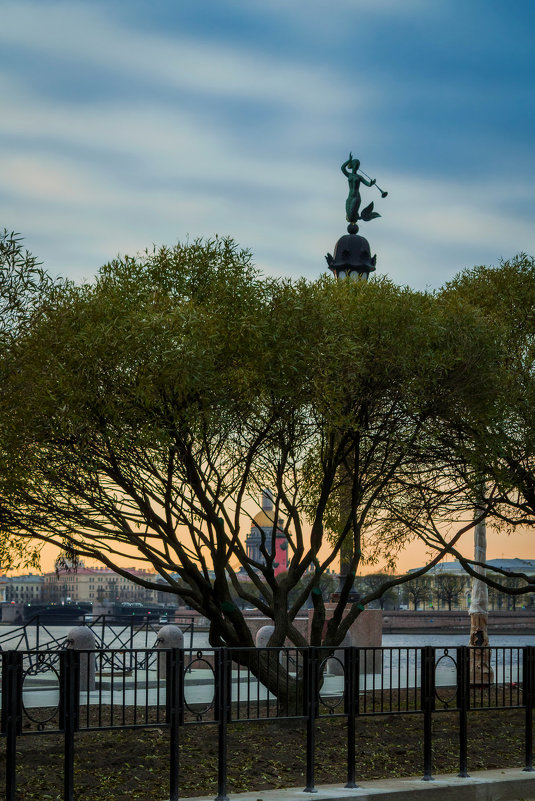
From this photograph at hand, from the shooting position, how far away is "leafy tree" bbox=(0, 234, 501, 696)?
47.6 ft

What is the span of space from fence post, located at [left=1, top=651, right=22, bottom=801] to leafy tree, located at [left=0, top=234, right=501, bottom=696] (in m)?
4.79

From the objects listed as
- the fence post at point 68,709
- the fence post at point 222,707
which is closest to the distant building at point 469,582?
the fence post at point 222,707

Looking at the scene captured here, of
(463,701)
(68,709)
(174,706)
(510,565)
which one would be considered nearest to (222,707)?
(174,706)

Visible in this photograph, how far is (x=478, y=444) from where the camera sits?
62.0 ft

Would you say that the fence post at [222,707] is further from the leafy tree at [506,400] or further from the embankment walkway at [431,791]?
the leafy tree at [506,400]

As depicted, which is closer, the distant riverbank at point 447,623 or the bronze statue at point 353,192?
the bronze statue at point 353,192

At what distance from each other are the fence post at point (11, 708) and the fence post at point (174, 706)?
1621 millimetres

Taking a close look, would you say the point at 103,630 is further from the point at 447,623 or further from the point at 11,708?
the point at 447,623

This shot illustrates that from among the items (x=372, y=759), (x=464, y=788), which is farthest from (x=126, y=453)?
(x=464, y=788)

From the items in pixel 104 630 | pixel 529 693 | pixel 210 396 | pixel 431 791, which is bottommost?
pixel 104 630

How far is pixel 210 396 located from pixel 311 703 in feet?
16.6

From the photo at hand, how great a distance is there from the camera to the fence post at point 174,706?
10578mm

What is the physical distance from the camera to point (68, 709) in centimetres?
1012

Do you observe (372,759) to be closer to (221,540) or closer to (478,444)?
(221,540)
